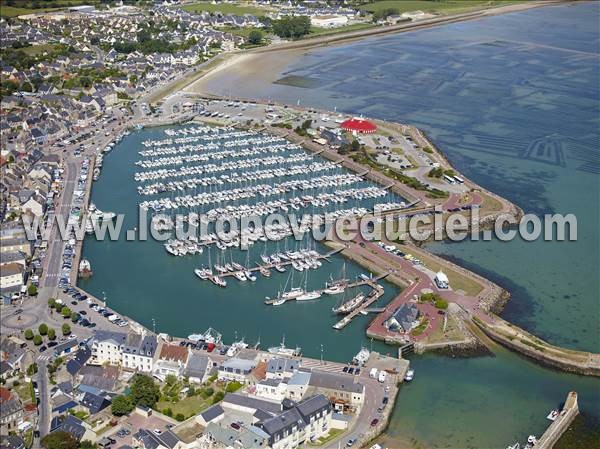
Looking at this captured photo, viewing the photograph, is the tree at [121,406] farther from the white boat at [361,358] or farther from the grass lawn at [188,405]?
the white boat at [361,358]

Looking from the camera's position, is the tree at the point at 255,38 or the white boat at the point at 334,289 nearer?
the white boat at the point at 334,289

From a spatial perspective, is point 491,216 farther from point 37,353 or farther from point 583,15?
point 583,15

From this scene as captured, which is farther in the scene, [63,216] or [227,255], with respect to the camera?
[63,216]

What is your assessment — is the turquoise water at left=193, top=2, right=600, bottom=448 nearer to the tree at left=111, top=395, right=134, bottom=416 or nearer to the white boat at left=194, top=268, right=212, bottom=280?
the tree at left=111, top=395, right=134, bottom=416

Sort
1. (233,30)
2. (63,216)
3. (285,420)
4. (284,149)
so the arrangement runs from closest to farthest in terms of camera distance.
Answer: (285,420)
(63,216)
(284,149)
(233,30)

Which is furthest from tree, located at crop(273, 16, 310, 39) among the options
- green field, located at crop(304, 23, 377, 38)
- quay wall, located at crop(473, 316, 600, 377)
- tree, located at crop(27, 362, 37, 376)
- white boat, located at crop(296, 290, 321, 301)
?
tree, located at crop(27, 362, 37, 376)

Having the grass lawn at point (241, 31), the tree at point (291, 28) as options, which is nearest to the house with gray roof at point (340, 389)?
the grass lawn at point (241, 31)

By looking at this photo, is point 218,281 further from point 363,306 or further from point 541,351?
point 541,351

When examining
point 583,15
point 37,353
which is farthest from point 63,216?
point 583,15
